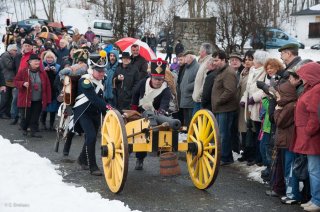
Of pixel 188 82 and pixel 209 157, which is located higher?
pixel 188 82

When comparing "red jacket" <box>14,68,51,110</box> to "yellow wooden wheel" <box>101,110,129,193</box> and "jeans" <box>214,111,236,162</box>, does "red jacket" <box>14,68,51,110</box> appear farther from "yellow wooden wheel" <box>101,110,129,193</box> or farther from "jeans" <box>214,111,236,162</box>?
"yellow wooden wheel" <box>101,110,129,193</box>

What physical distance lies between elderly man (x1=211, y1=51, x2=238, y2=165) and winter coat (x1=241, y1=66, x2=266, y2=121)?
0.28m

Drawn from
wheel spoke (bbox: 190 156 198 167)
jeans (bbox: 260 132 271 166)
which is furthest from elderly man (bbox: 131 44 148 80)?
wheel spoke (bbox: 190 156 198 167)

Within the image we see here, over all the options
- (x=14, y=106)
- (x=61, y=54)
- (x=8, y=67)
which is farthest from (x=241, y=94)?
(x=8, y=67)

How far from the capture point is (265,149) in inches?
340

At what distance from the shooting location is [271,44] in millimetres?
39094

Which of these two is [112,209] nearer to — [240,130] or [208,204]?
[208,204]

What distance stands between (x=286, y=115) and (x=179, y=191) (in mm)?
1800

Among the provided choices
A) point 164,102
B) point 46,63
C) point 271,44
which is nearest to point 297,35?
point 271,44

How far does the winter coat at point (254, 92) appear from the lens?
355 inches

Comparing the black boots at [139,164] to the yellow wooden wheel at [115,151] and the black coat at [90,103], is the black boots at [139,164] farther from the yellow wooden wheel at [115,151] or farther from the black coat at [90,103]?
the yellow wooden wheel at [115,151]

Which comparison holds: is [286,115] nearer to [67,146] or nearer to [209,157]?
[209,157]

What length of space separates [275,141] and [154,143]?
1.61 m

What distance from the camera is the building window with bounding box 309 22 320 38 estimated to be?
58.8 m
